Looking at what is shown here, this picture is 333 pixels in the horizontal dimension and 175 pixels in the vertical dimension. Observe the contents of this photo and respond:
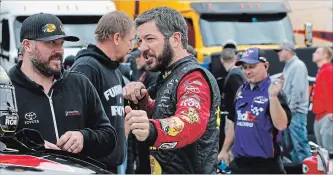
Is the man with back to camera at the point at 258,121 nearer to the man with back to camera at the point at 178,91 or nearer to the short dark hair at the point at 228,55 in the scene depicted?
the man with back to camera at the point at 178,91

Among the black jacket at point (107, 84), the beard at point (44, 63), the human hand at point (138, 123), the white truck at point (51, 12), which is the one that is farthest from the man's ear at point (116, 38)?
the white truck at point (51, 12)

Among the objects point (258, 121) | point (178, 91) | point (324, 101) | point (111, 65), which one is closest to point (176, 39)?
point (178, 91)

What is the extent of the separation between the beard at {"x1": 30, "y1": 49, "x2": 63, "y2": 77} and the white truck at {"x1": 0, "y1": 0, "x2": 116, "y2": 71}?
962 cm

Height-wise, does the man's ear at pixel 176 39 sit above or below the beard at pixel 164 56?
above

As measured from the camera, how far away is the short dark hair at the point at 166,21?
165 inches

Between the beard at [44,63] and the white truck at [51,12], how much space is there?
9.62 metres

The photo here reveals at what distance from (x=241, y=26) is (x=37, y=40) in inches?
433

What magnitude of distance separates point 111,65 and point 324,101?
18.0 feet

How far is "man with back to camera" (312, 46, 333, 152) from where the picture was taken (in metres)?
10.6

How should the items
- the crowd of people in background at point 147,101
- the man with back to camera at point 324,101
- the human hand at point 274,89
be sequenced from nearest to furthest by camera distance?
the crowd of people in background at point 147,101, the human hand at point 274,89, the man with back to camera at point 324,101

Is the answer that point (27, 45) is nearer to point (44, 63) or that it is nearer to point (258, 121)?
point (44, 63)

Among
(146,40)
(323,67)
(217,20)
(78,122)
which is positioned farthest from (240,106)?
(217,20)

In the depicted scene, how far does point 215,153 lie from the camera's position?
14.2 ft

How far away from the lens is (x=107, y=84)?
5980mm
